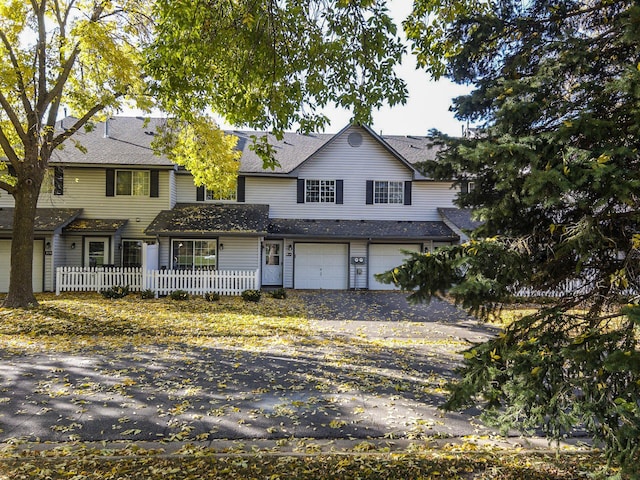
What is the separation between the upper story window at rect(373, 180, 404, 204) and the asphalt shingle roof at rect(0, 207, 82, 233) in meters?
13.1

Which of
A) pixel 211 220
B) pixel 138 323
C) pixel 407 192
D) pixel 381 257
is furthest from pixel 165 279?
pixel 407 192

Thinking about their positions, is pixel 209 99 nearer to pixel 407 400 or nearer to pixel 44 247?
pixel 407 400

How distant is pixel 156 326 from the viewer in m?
11.0

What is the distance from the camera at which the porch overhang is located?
18.4 meters

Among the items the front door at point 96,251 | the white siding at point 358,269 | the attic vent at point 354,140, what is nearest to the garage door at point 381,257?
the white siding at point 358,269

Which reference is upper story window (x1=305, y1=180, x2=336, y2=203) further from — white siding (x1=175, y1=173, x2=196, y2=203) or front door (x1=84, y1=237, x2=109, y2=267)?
front door (x1=84, y1=237, x2=109, y2=267)

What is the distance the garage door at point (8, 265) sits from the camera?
17219 mm

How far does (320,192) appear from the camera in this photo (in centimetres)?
1986

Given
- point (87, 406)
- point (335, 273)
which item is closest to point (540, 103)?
point (87, 406)

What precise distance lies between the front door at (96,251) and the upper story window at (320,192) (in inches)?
351

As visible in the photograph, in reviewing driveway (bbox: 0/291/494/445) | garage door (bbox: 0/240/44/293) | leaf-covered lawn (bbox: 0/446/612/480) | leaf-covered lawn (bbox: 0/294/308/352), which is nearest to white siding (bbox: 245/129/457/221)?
leaf-covered lawn (bbox: 0/294/308/352)

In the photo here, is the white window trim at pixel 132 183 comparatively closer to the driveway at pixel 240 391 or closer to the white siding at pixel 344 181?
the white siding at pixel 344 181

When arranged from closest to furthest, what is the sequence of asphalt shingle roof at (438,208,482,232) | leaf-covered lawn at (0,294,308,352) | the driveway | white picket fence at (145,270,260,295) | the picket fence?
the driveway, leaf-covered lawn at (0,294,308,352), white picket fence at (145,270,260,295), the picket fence, asphalt shingle roof at (438,208,482,232)

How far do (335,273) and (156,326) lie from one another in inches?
391
